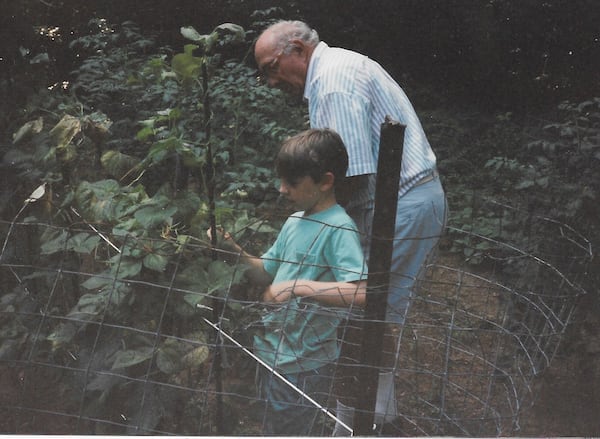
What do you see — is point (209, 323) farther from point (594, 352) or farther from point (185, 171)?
point (594, 352)

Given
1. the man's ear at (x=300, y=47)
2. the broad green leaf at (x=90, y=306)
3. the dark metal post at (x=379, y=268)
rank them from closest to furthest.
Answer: the dark metal post at (x=379, y=268) < the man's ear at (x=300, y=47) < the broad green leaf at (x=90, y=306)

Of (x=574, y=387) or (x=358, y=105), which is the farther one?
(x=574, y=387)

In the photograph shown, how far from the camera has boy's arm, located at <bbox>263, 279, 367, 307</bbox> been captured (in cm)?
207

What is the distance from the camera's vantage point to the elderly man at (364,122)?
6.56 ft

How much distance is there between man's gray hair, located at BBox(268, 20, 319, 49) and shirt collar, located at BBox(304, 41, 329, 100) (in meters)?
0.02

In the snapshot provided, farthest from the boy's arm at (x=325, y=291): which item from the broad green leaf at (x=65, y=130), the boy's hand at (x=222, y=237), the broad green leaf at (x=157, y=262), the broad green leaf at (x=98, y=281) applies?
the broad green leaf at (x=65, y=130)

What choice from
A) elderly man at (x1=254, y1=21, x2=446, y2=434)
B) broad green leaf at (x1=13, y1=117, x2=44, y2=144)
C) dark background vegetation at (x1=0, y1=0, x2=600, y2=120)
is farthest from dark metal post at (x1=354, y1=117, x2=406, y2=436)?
broad green leaf at (x1=13, y1=117, x2=44, y2=144)

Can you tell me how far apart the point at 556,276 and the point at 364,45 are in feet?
2.70

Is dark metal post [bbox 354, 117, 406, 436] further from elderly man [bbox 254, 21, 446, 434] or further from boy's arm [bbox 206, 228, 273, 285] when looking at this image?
boy's arm [bbox 206, 228, 273, 285]

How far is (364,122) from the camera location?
78.4 inches

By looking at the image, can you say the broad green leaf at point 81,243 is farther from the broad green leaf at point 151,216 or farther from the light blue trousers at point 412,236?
the light blue trousers at point 412,236

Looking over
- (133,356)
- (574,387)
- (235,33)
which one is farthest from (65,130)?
(574,387)

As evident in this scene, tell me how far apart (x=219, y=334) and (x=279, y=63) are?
29.1 inches

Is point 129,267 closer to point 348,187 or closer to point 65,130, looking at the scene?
point 65,130
